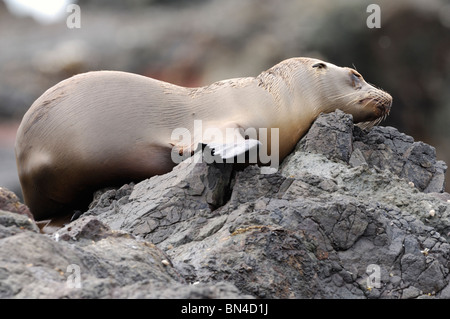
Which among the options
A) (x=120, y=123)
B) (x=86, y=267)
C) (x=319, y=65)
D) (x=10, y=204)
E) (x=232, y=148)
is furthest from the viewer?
(x=319, y=65)

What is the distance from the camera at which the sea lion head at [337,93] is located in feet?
24.8

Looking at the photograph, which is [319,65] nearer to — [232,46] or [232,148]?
[232,148]

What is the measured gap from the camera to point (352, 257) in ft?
14.9

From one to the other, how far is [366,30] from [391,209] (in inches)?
616

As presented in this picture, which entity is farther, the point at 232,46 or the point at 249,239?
the point at 232,46

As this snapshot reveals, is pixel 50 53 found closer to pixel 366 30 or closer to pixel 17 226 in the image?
pixel 366 30

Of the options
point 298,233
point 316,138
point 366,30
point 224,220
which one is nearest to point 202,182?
point 224,220

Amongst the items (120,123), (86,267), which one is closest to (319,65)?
(120,123)

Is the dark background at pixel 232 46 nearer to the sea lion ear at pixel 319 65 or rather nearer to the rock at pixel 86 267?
the sea lion ear at pixel 319 65

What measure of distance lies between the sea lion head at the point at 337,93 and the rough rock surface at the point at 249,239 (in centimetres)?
112

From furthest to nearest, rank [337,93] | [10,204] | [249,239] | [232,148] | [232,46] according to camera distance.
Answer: [232,46]
[337,93]
[232,148]
[249,239]
[10,204]

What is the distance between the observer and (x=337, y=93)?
771 centimetres

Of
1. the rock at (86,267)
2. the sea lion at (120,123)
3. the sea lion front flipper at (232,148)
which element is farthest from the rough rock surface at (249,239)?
the sea lion at (120,123)

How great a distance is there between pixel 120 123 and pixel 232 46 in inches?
624
